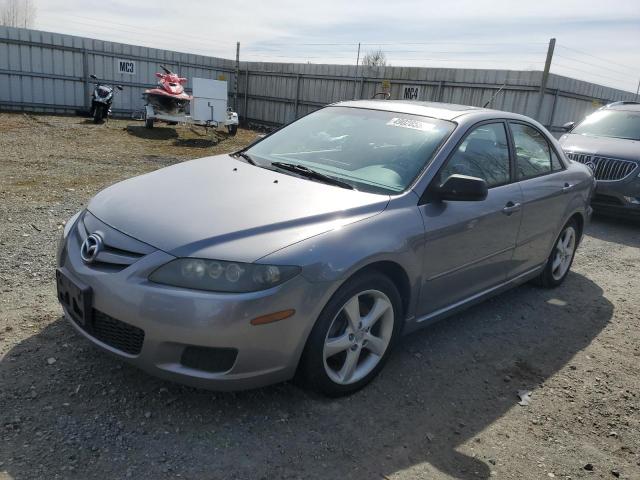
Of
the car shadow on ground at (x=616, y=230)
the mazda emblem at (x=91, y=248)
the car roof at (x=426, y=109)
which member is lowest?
the car shadow on ground at (x=616, y=230)

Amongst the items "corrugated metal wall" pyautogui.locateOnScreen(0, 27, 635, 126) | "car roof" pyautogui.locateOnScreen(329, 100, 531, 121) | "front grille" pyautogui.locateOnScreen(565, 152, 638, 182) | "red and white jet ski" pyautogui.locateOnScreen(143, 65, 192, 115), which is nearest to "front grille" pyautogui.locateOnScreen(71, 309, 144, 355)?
"car roof" pyautogui.locateOnScreen(329, 100, 531, 121)

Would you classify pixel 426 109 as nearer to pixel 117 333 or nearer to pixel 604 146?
pixel 117 333

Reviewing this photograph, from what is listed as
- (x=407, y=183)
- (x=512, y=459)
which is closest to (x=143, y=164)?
(x=407, y=183)

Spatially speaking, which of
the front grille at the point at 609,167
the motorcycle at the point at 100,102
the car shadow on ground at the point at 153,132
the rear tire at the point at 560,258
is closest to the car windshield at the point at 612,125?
the front grille at the point at 609,167

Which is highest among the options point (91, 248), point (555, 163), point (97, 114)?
point (555, 163)

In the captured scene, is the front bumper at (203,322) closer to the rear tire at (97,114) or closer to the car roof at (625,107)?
the car roof at (625,107)

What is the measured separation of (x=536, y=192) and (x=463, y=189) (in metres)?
1.38

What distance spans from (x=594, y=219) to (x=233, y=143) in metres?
9.02

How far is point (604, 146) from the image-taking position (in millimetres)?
8570

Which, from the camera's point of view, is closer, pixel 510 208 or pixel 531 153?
pixel 510 208

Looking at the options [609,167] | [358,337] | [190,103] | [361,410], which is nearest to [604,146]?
A: [609,167]

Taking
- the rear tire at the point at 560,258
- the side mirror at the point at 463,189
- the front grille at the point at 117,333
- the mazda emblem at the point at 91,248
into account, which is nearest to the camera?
the front grille at the point at 117,333

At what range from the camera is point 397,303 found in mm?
3150

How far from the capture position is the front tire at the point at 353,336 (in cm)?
275
